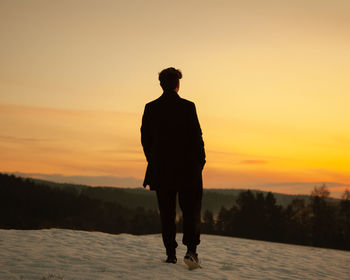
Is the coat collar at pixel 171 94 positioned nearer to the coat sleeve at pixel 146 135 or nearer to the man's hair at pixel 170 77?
the man's hair at pixel 170 77

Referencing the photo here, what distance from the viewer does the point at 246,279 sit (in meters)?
7.00

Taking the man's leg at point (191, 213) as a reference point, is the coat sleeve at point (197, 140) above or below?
above

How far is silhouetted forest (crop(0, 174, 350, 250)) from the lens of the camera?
62.3 metres

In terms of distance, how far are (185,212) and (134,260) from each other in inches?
60.7

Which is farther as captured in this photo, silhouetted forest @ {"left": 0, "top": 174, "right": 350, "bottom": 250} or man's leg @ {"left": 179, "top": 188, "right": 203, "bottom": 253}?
silhouetted forest @ {"left": 0, "top": 174, "right": 350, "bottom": 250}

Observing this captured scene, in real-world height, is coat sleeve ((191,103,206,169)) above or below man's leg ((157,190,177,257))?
above

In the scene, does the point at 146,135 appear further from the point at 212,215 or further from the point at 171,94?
the point at 212,215

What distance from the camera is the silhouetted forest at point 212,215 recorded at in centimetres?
6231

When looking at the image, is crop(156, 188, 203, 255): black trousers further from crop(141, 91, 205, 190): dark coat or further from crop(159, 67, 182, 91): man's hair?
crop(159, 67, 182, 91): man's hair

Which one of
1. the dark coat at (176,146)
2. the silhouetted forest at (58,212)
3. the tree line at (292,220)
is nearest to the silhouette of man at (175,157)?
the dark coat at (176,146)

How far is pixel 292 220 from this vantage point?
68625 millimetres

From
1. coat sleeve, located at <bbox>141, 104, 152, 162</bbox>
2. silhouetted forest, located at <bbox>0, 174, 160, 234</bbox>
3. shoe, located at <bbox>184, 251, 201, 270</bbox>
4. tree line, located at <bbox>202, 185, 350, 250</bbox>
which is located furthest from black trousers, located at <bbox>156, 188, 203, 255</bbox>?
silhouetted forest, located at <bbox>0, 174, 160, 234</bbox>

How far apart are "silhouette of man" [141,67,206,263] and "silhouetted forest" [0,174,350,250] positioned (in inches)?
2152

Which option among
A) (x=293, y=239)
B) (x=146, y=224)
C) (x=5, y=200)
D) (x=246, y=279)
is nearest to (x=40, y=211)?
(x=5, y=200)
